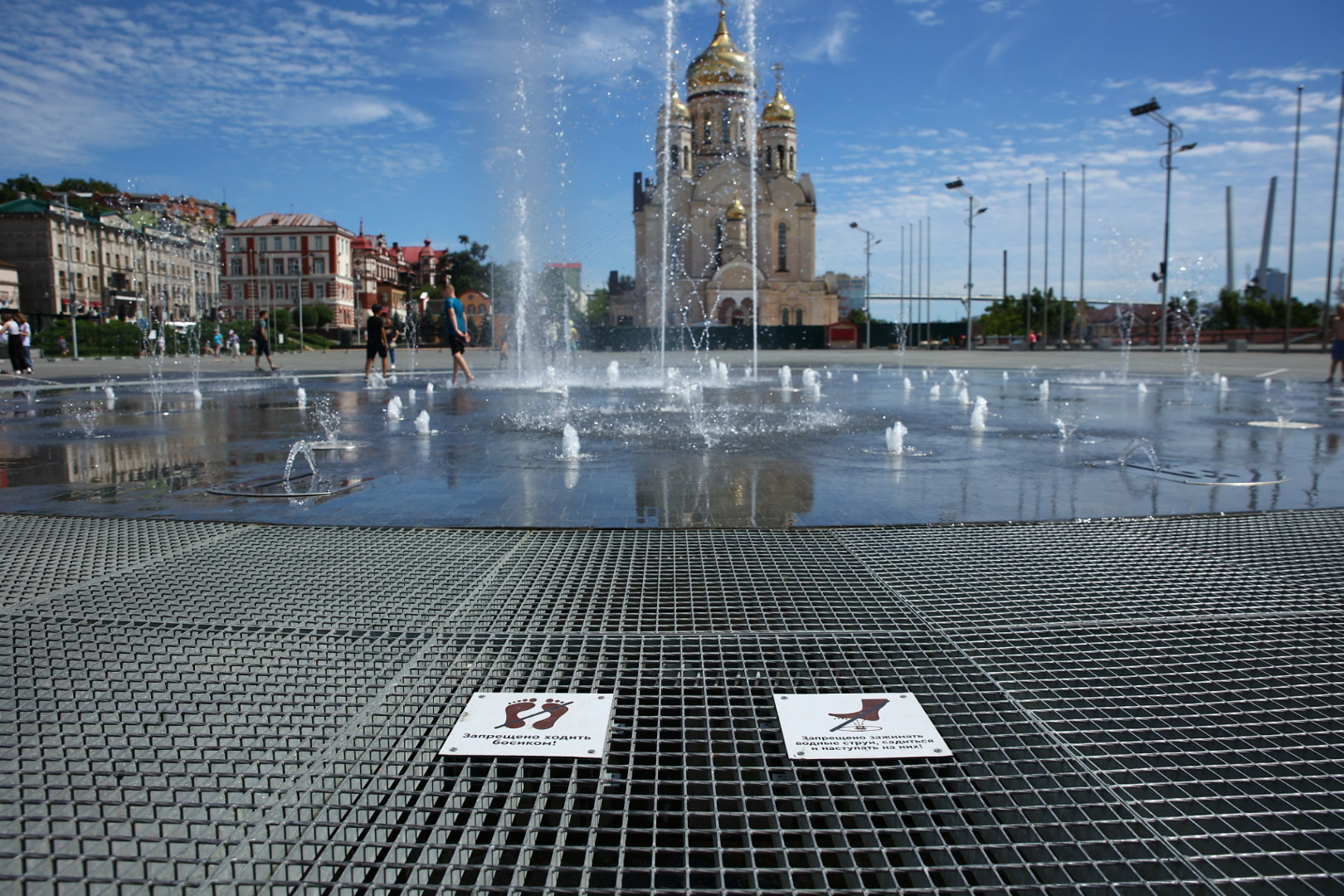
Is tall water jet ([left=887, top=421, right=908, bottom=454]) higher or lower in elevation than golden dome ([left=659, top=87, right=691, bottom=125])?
lower

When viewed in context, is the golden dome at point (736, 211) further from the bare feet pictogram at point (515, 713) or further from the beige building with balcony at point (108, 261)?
the bare feet pictogram at point (515, 713)

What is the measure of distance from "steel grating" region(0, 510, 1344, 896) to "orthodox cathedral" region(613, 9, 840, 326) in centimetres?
6155

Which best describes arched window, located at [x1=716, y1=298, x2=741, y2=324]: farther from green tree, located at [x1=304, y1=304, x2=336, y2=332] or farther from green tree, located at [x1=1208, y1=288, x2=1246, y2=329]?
green tree, located at [x1=304, y1=304, x2=336, y2=332]

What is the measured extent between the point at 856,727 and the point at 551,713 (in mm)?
835

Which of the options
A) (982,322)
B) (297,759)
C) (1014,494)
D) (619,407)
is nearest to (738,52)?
(982,322)

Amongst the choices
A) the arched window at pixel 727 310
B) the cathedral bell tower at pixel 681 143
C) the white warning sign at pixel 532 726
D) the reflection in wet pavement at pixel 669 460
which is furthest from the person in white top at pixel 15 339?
the arched window at pixel 727 310

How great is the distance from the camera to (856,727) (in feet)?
7.54

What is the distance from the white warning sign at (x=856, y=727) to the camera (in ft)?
7.09

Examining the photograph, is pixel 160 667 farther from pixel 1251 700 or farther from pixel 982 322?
pixel 982 322

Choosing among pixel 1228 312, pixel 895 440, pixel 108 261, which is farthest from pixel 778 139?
pixel 895 440

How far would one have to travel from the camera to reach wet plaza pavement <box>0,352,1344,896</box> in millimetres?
1808

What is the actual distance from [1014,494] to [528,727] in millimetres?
4378

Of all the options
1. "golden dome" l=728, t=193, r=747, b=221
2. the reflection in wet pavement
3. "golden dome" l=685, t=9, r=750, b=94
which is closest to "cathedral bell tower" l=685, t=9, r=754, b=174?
"golden dome" l=685, t=9, r=750, b=94

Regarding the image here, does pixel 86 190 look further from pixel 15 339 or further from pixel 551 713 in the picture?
pixel 551 713
